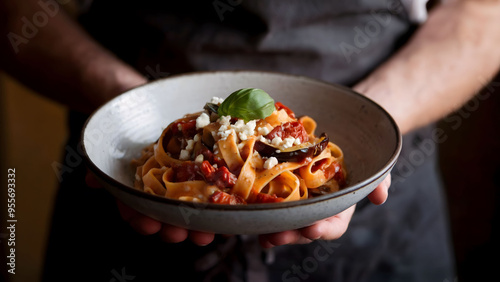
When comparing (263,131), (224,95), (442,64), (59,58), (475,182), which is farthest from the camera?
(475,182)

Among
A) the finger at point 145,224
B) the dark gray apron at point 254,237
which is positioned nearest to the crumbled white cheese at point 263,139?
the finger at point 145,224

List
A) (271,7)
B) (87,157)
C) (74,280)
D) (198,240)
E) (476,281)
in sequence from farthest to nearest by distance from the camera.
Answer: (476,281) < (74,280) < (271,7) < (198,240) < (87,157)

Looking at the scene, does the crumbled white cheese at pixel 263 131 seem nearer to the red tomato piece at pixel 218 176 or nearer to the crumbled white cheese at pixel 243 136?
the crumbled white cheese at pixel 243 136

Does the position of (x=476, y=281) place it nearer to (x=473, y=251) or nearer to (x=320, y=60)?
(x=473, y=251)

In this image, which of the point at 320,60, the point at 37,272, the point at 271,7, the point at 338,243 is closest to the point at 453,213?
the point at 338,243

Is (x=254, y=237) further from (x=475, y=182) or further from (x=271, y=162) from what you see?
(x=475, y=182)

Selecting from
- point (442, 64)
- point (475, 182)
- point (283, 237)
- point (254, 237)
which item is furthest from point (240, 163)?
point (475, 182)
